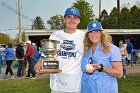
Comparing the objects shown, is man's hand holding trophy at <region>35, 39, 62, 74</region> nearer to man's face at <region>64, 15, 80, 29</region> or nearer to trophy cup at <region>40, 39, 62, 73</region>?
trophy cup at <region>40, 39, 62, 73</region>

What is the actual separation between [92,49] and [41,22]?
313 feet

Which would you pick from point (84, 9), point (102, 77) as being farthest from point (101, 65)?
point (84, 9)

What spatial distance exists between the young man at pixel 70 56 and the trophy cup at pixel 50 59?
19 cm

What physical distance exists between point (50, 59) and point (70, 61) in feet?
1.25

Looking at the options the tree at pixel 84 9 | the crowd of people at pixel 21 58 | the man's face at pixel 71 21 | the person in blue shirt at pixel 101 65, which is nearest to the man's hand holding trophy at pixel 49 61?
the man's face at pixel 71 21

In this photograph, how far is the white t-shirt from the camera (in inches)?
197

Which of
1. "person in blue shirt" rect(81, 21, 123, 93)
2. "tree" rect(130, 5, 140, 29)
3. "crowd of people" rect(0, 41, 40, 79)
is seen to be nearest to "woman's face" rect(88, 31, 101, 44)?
"person in blue shirt" rect(81, 21, 123, 93)

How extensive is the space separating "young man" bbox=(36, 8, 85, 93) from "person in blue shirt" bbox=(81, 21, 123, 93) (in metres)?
0.52

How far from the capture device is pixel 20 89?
1298 centimetres

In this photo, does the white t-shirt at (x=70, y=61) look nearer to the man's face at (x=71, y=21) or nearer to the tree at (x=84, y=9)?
the man's face at (x=71, y=21)

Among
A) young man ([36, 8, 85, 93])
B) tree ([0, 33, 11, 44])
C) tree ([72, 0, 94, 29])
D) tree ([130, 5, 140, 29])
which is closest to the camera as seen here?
young man ([36, 8, 85, 93])

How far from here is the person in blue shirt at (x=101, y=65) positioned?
4.25 meters

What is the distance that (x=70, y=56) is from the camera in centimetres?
501

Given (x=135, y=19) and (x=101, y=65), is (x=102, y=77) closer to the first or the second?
(x=101, y=65)
